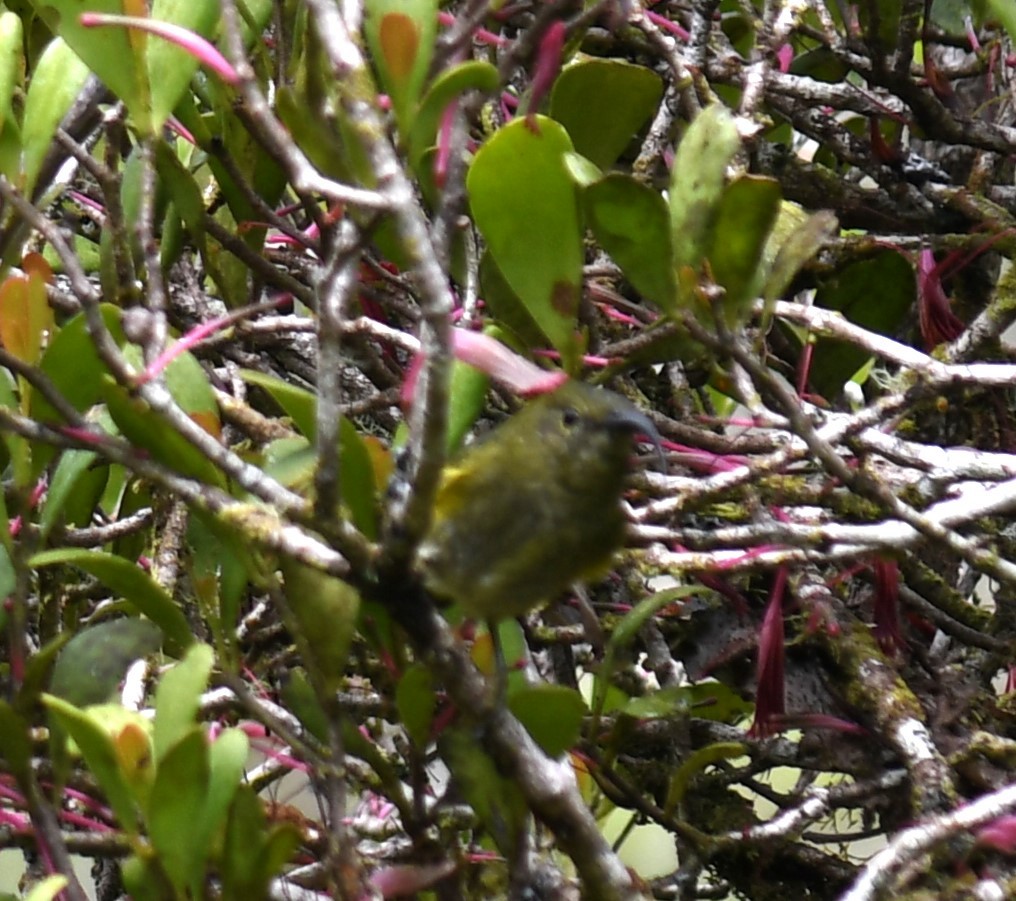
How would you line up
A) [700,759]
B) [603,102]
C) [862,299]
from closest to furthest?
[700,759] → [603,102] → [862,299]

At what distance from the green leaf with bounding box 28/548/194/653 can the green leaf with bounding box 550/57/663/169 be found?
0.49 m

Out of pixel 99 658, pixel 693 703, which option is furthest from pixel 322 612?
pixel 693 703

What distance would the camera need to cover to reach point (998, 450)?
128 centimetres

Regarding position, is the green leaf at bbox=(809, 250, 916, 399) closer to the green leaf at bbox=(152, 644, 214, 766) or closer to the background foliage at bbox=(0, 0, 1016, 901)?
the background foliage at bbox=(0, 0, 1016, 901)

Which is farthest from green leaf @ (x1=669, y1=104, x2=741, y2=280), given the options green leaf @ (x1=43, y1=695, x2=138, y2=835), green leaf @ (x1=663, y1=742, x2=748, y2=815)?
green leaf @ (x1=43, y1=695, x2=138, y2=835)

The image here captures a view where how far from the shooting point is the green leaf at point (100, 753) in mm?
678

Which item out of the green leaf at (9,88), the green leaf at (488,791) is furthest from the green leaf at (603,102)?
the green leaf at (488,791)

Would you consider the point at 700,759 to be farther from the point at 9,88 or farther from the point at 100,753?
the point at 9,88

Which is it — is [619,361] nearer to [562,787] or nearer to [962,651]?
[562,787]

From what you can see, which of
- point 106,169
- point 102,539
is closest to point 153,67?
point 106,169

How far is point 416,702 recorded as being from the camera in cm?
81

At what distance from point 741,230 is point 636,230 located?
70 mm

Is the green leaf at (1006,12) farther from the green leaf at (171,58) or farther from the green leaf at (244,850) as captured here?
the green leaf at (244,850)

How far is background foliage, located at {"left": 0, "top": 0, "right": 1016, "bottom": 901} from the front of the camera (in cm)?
71
